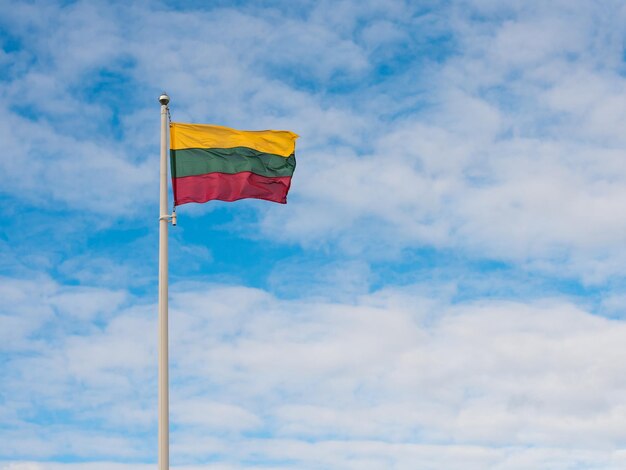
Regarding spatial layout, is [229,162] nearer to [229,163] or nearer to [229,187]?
[229,163]

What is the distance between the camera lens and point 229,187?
2505cm

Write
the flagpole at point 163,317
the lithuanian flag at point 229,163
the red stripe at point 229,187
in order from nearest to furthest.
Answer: the flagpole at point 163,317 < the red stripe at point 229,187 < the lithuanian flag at point 229,163

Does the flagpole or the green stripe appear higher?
the green stripe

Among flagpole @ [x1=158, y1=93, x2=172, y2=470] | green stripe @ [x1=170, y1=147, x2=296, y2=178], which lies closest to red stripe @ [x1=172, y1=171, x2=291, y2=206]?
green stripe @ [x1=170, y1=147, x2=296, y2=178]

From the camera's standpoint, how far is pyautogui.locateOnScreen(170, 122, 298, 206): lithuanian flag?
80.2 feet

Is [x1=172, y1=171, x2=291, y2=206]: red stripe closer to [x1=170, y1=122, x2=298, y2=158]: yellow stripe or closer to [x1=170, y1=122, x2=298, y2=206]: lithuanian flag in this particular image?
[x1=170, y1=122, x2=298, y2=206]: lithuanian flag

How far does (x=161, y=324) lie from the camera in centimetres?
2217

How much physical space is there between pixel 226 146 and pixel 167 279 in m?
4.73

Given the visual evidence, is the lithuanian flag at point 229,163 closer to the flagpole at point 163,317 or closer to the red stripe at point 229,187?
the red stripe at point 229,187

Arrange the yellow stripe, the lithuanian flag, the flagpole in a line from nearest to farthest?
the flagpole
the lithuanian flag
the yellow stripe

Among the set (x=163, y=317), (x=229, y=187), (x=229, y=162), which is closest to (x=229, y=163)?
(x=229, y=162)

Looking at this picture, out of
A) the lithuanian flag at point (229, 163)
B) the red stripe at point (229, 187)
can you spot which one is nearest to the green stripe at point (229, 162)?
the lithuanian flag at point (229, 163)

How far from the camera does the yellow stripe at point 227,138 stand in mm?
24802

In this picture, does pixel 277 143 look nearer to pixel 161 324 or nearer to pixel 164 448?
pixel 161 324
